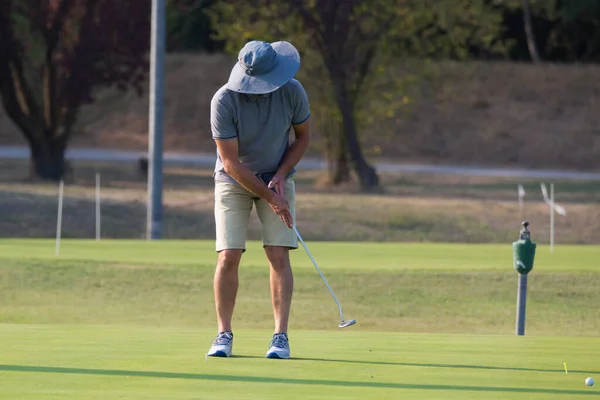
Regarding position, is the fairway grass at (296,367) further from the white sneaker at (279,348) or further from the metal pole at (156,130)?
the metal pole at (156,130)

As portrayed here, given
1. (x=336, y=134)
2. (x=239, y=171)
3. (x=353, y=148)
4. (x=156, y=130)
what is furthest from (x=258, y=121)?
(x=336, y=134)

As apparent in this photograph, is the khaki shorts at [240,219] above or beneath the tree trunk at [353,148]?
beneath

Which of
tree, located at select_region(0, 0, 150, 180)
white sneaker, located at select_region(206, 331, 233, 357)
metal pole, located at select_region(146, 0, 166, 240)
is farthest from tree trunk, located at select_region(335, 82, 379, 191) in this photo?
white sneaker, located at select_region(206, 331, 233, 357)

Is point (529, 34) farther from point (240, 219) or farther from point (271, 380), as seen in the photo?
point (271, 380)

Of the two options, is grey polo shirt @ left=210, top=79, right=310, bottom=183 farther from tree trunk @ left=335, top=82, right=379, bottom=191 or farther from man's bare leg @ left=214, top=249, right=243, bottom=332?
tree trunk @ left=335, top=82, right=379, bottom=191

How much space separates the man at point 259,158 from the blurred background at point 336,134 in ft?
51.3

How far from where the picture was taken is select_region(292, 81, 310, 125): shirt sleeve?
308 inches

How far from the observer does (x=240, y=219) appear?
7.88 m

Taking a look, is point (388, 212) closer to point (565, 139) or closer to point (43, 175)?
point (43, 175)

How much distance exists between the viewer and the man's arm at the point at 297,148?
25.7ft

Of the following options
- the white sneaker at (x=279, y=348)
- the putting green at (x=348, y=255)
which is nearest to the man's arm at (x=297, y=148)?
the white sneaker at (x=279, y=348)

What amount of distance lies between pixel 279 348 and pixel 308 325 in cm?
549

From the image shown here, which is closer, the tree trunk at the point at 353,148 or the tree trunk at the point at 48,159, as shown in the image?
the tree trunk at the point at 48,159

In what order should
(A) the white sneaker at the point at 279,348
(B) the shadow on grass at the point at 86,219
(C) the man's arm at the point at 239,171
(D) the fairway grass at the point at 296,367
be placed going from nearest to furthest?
(D) the fairway grass at the point at 296,367
(A) the white sneaker at the point at 279,348
(C) the man's arm at the point at 239,171
(B) the shadow on grass at the point at 86,219
